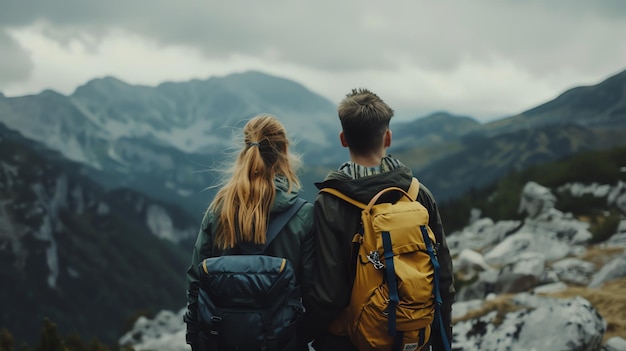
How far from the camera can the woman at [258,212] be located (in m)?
4.58

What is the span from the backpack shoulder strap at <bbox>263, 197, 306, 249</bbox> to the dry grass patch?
7.26 m

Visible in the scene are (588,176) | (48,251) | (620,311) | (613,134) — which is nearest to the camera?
(620,311)

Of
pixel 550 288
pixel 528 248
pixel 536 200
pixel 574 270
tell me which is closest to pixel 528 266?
pixel 574 270

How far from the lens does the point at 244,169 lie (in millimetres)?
4754

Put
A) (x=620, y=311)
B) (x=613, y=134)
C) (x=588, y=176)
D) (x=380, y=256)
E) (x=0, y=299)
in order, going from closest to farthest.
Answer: (x=380, y=256), (x=620, y=311), (x=588, y=176), (x=613, y=134), (x=0, y=299)

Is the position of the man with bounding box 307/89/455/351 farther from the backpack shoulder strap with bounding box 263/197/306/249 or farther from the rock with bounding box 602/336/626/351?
the rock with bounding box 602/336/626/351

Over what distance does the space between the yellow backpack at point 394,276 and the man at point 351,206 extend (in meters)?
0.10

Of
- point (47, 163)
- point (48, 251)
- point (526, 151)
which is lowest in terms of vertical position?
point (526, 151)

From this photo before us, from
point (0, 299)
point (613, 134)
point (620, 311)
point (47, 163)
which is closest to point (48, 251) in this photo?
point (0, 299)

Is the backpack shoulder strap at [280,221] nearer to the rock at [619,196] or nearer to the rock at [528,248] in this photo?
the rock at [528,248]

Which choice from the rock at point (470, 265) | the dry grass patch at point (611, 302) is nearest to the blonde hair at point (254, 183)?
the dry grass patch at point (611, 302)

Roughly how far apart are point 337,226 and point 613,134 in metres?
113

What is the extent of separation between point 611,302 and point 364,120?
8.88 meters

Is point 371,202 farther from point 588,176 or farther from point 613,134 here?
point 613,134
